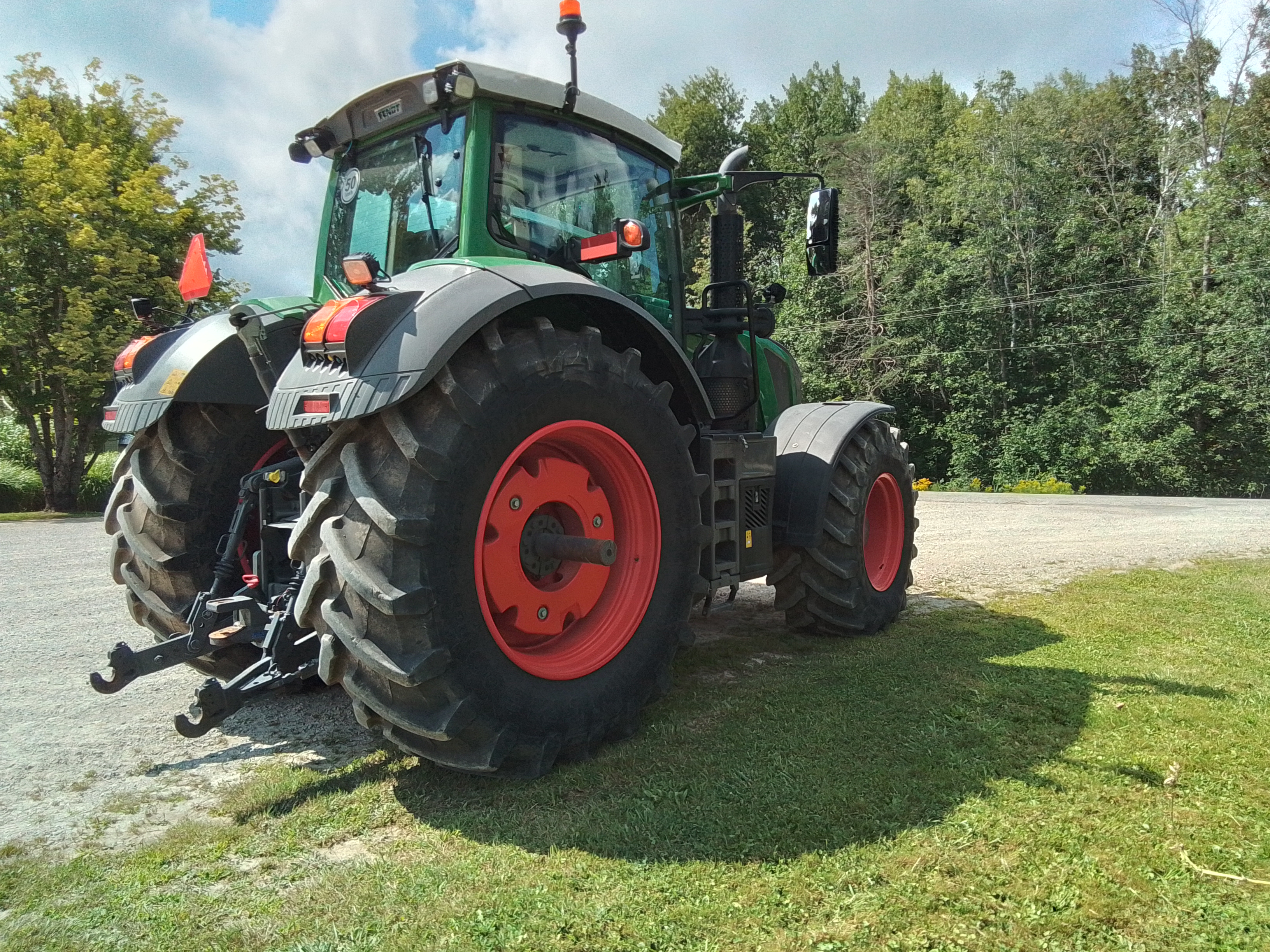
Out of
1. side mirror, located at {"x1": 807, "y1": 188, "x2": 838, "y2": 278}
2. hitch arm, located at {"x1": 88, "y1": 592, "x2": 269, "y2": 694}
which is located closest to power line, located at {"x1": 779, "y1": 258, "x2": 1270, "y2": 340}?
side mirror, located at {"x1": 807, "y1": 188, "x2": 838, "y2": 278}

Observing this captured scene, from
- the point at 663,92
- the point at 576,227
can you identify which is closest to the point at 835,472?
the point at 576,227

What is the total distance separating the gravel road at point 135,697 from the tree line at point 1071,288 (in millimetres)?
16738

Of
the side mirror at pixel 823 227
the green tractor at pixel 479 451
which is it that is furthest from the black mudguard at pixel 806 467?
the side mirror at pixel 823 227

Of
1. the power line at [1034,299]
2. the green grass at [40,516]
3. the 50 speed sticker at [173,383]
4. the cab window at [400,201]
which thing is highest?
the power line at [1034,299]

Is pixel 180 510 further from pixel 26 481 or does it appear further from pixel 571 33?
pixel 26 481

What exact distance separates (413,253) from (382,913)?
248cm

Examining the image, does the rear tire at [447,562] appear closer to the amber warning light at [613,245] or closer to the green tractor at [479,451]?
the green tractor at [479,451]

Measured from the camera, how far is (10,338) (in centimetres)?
1630

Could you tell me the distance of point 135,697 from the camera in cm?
385

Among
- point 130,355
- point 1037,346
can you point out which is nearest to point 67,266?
point 130,355

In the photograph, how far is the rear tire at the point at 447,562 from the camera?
247 cm

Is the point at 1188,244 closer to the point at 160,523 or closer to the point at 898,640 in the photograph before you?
the point at 898,640

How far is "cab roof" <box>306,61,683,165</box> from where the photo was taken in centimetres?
329

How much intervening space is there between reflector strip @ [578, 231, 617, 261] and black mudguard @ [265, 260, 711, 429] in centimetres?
35
